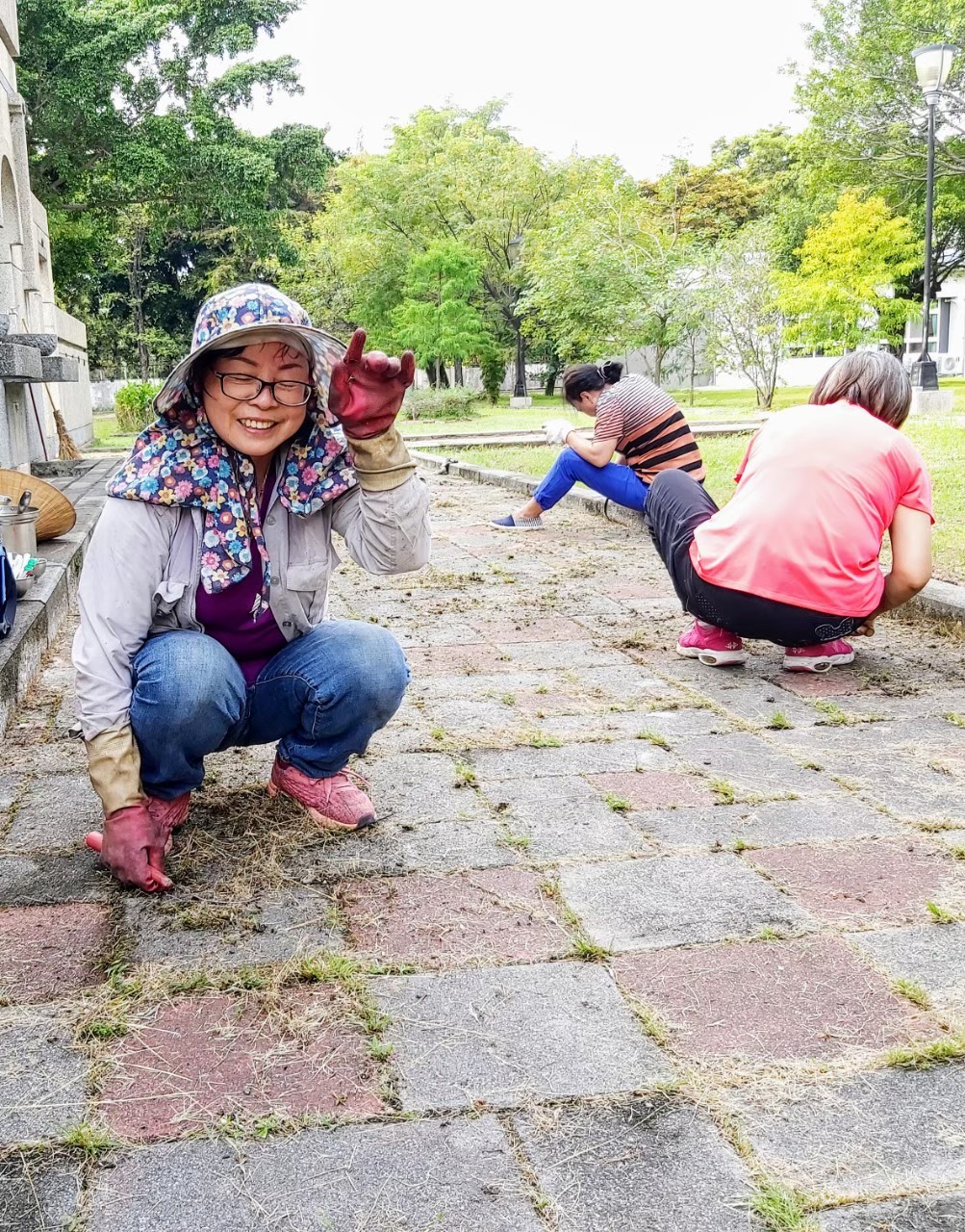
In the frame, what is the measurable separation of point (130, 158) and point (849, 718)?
20.0 m

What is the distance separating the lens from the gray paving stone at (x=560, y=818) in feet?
9.34

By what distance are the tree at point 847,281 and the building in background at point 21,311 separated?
433 inches

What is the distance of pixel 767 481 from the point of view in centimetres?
425

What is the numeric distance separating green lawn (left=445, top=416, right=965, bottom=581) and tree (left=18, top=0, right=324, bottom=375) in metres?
10.0

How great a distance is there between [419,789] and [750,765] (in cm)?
92

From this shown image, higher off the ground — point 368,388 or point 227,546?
point 368,388

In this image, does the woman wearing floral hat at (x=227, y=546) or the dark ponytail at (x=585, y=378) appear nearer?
the woman wearing floral hat at (x=227, y=546)

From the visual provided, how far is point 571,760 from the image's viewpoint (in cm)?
352

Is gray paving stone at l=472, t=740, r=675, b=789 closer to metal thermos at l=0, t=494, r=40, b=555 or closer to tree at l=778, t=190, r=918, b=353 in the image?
metal thermos at l=0, t=494, r=40, b=555

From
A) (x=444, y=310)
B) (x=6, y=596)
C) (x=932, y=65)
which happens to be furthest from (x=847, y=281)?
(x=6, y=596)

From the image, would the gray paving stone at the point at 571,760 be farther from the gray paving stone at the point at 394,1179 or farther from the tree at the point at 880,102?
the tree at the point at 880,102

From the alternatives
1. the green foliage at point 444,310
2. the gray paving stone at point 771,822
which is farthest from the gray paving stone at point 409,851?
the green foliage at point 444,310

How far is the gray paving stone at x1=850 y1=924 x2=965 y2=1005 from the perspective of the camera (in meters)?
2.17

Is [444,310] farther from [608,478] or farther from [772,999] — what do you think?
[772,999]
